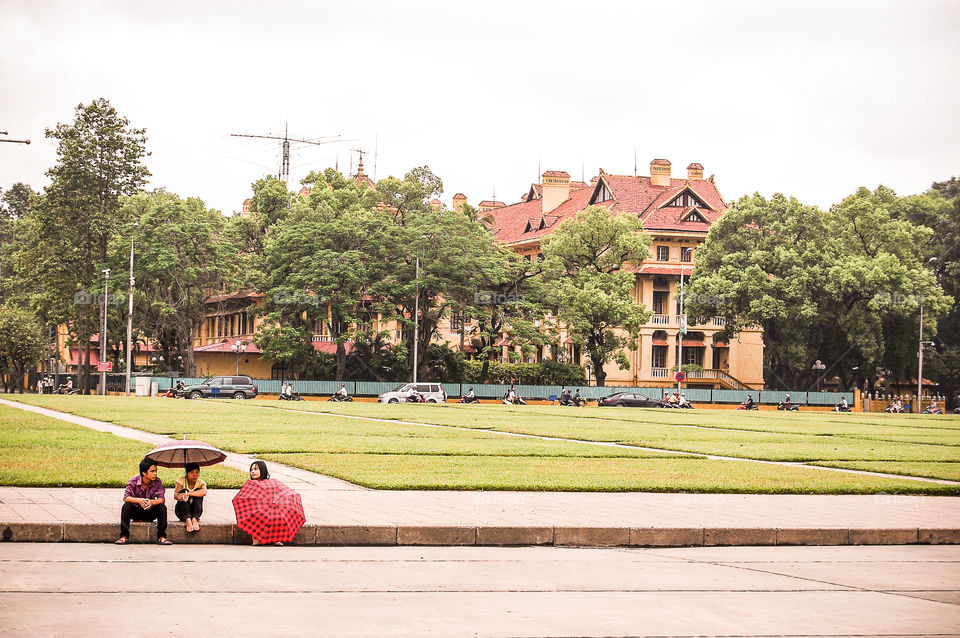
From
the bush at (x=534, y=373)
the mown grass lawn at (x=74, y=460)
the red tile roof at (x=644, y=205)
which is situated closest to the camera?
the mown grass lawn at (x=74, y=460)

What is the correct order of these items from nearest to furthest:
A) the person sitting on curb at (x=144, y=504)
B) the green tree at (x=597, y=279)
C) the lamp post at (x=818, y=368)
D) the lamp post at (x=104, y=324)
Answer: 1. the person sitting on curb at (x=144, y=504)
2. the lamp post at (x=104, y=324)
3. the green tree at (x=597, y=279)
4. the lamp post at (x=818, y=368)

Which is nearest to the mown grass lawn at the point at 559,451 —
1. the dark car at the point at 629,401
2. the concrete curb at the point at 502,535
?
the concrete curb at the point at 502,535

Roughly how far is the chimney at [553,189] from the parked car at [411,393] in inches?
1273

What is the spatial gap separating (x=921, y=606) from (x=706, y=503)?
20.5 ft

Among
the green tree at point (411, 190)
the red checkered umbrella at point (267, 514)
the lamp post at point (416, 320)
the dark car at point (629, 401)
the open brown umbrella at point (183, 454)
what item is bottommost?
the dark car at point (629, 401)

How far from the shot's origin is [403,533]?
1189 cm

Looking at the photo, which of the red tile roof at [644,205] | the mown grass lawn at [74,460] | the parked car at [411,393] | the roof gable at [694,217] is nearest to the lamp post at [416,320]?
the parked car at [411,393]

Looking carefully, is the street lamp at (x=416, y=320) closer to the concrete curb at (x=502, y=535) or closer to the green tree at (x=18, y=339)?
the green tree at (x=18, y=339)

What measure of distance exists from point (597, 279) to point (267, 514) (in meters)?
61.3

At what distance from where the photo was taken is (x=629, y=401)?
72.1 meters

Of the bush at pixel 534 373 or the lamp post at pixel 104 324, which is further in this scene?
the bush at pixel 534 373

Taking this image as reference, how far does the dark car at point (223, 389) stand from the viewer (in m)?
65.2

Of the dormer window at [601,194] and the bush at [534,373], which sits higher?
the dormer window at [601,194]

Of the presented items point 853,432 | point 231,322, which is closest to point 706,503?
point 853,432
